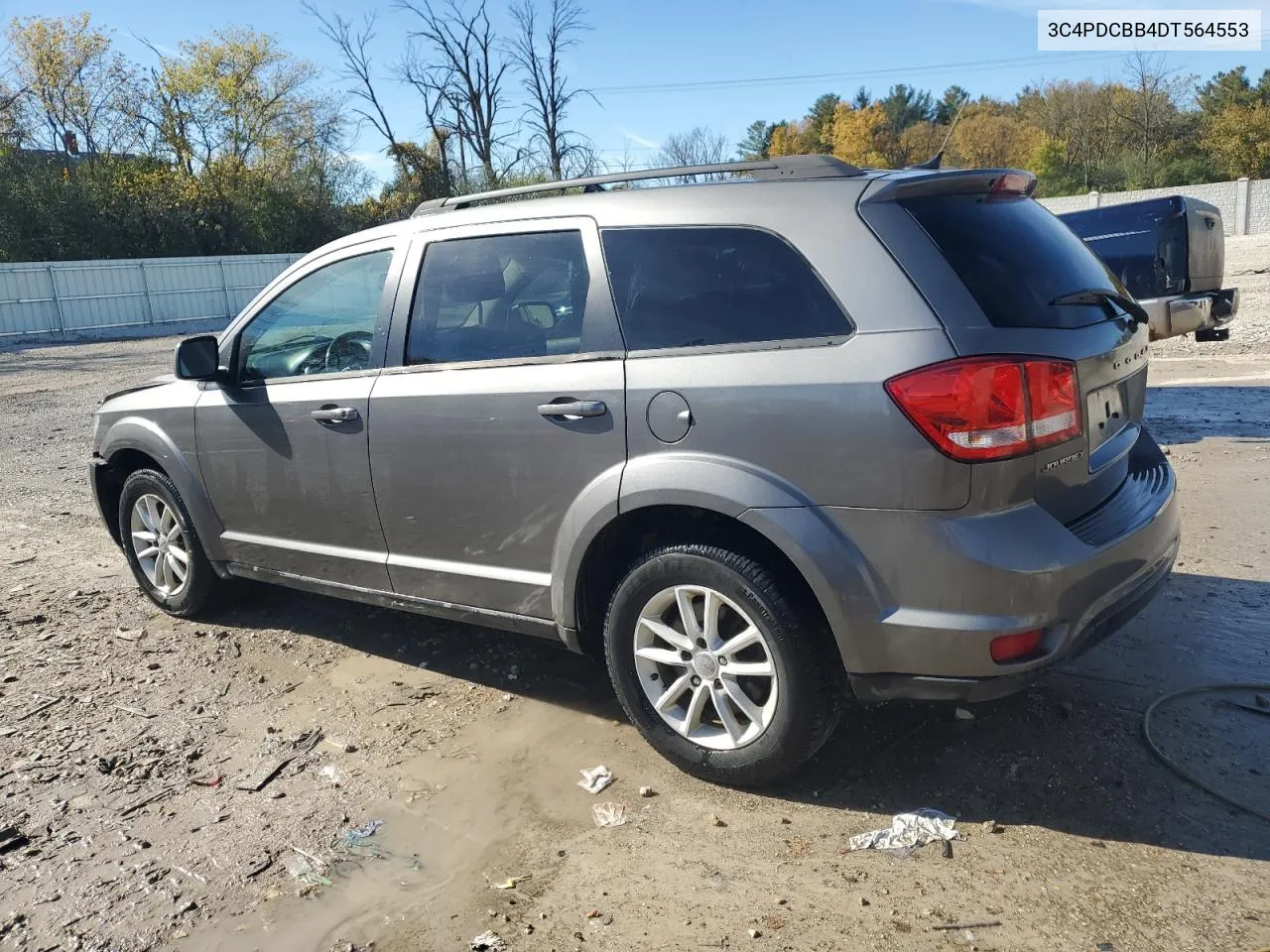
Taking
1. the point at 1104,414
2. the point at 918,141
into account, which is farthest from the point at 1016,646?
the point at 918,141

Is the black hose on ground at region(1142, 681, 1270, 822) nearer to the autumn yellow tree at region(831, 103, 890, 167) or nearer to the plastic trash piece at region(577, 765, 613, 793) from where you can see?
the plastic trash piece at region(577, 765, 613, 793)

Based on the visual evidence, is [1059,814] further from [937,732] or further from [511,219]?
[511,219]

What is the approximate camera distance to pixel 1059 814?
10.0 ft

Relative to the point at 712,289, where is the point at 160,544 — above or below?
below

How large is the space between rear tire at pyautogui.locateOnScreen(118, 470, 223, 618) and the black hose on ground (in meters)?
4.22

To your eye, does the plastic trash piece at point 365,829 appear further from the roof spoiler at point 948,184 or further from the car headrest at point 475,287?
the roof spoiler at point 948,184

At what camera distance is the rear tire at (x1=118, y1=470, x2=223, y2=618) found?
506 cm

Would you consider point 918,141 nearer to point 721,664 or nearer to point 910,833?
point 721,664

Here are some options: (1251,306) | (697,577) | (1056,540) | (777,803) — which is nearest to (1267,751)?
(1056,540)

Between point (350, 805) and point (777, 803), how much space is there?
4.71 ft

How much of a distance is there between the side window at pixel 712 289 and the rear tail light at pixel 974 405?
12.1 inches

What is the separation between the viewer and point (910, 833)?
3010mm

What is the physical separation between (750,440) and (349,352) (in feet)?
6.62

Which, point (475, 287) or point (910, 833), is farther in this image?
point (475, 287)
